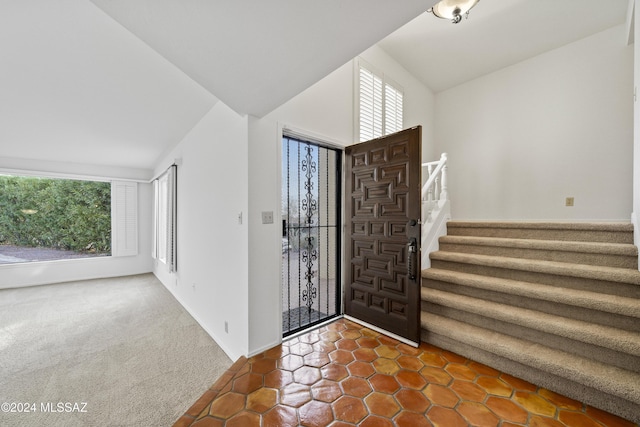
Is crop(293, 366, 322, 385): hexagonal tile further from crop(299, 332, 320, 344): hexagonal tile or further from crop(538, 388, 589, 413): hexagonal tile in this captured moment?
crop(538, 388, 589, 413): hexagonal tile

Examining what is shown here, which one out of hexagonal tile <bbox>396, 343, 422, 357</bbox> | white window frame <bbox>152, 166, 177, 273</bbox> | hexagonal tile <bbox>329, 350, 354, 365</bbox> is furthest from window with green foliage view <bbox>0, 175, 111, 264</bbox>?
hexagonal tile <bbox>396, 343, 422, 357</bbox>

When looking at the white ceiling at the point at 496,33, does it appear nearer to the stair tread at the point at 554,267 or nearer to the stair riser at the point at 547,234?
the stair riser at the point at 547,234

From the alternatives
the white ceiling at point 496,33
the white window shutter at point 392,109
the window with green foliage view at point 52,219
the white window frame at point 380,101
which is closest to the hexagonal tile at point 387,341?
the white window frame at point 380,101

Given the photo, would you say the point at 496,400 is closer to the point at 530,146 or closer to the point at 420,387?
the point at 420,387

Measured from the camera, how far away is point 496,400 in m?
1.63

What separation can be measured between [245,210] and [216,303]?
1.25 m

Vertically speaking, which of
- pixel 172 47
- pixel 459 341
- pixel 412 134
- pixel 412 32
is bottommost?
pixel 459 341

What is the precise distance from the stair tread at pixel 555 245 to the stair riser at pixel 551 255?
0.04m

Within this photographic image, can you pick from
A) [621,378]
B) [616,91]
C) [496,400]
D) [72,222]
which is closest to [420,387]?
[496,400]

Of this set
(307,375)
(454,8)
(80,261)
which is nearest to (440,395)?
(307,375)

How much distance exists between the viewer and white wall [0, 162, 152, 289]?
4.59 metres

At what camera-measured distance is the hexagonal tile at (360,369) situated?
1890 mm

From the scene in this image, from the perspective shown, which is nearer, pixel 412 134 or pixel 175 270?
pixel 412 134

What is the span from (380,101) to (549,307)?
2892 mm
